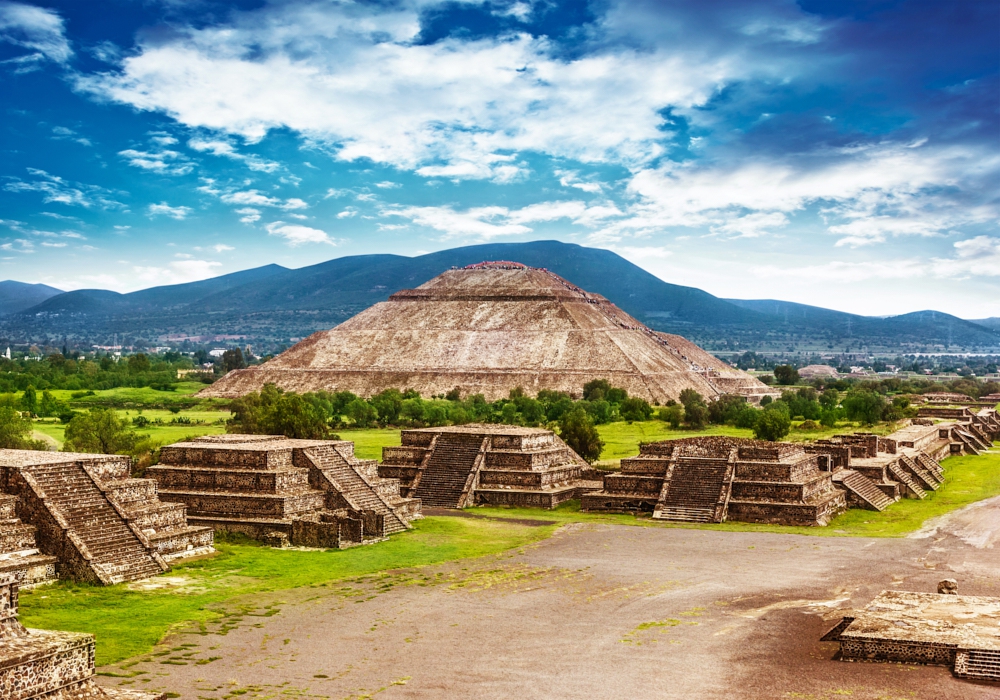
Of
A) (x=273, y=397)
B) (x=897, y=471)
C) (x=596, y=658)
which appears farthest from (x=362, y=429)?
(x=596, y=658)

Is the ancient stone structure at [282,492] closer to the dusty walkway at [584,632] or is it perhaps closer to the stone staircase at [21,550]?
the dusty walkway at [584,632]

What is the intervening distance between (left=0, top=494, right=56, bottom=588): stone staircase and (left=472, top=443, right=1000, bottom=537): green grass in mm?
19030

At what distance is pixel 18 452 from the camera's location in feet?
106

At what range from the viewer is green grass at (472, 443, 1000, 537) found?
38.3 meters

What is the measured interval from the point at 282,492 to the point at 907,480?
1217 inches

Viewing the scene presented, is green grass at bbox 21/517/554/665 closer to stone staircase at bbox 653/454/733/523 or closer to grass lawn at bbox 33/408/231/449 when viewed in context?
stone staircase at bbox 653/454/733/523

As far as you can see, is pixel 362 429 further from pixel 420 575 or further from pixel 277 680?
pixel 277 680

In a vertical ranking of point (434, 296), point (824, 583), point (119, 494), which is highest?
point (434, 296)

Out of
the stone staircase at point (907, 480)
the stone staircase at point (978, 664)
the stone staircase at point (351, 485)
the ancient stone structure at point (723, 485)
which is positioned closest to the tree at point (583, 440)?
the ancient stone structure at point (723, 485)

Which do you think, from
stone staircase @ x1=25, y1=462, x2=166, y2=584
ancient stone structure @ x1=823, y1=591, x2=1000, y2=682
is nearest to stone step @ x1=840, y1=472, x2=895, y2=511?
ancient stone structure @ x1=823, y1=591, x2=1000, y2=682

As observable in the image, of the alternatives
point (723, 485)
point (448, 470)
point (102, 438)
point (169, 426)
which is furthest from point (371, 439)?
point (723, 485)

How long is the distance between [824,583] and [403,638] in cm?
1234

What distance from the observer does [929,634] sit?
68.0 feet

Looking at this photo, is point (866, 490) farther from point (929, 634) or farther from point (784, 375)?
point (784, 375)
